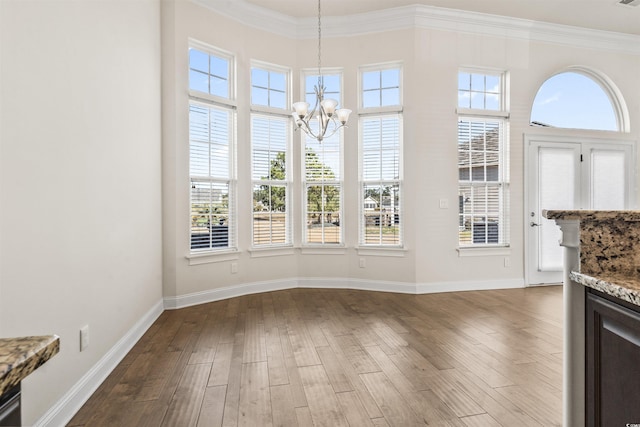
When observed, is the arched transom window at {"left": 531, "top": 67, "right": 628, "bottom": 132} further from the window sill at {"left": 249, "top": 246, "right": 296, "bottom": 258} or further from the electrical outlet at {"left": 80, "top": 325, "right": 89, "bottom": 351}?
the electrical outlet at {"left": 80, "top": 325, "right": 89, "bottom": 351}

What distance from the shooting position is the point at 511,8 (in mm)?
4520

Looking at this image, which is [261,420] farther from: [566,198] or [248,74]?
[566,198]

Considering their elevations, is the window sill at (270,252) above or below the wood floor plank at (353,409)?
above

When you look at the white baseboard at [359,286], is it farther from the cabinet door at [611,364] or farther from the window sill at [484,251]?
the cabinet door at [611,364]

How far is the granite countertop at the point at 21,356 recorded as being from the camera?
1.88 feet

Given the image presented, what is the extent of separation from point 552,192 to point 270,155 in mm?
4053

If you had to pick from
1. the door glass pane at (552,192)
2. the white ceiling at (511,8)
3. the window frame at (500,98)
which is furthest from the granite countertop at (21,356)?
the door glass pane at (552,192)

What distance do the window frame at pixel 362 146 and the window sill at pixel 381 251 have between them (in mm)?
13

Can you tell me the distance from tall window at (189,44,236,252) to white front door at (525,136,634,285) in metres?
4.09

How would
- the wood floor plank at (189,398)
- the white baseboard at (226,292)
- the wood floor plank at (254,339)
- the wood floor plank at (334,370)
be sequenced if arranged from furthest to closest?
the white baseboard at (226,292)
the wood floor plank at (254,339)
the wood floor plank at (334,370)
the wood floor plank at (189,398)

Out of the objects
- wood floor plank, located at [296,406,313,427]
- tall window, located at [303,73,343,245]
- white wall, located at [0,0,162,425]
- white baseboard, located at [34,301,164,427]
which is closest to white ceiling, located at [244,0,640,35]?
tall window, located at [303,73,343,245]

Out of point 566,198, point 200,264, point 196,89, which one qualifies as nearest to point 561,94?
point 566,198

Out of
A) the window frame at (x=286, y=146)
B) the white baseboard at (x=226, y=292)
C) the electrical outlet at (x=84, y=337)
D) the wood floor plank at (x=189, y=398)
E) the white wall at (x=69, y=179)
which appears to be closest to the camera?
the white wall at (x=69, y=179)

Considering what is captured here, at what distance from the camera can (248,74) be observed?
14.8 feet
